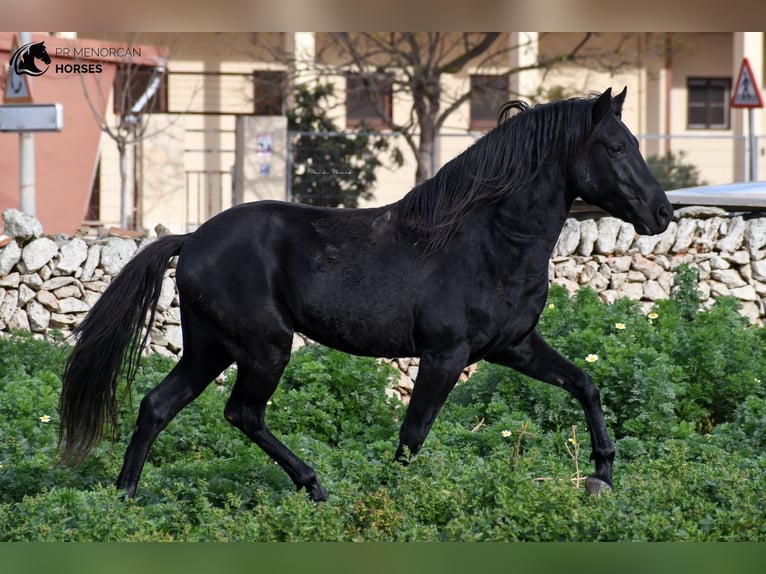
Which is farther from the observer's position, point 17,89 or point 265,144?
point 265,144

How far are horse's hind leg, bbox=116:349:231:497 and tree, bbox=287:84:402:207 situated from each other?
10.7 meters

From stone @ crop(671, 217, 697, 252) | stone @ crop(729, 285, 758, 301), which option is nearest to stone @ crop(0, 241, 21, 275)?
stone @ crop(671, 217, 697, 252)

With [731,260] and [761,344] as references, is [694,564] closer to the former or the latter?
[761,344]

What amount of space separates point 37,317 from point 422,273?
4.63 m

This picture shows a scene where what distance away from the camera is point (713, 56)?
81.4 ft

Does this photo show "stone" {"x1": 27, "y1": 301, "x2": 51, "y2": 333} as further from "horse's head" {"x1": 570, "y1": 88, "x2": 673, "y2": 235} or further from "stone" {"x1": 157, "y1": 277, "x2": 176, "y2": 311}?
"horse's head" {"x1": 570, "y1": 88, "x2": 673, "y2": 235}

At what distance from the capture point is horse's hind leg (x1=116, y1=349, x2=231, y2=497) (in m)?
4.68

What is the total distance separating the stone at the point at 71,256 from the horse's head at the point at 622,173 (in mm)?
4981

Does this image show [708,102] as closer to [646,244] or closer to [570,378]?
[646,244]

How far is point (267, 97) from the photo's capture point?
812 inches

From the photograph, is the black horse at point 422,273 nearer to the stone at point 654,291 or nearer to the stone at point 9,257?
the stone at point 9,257

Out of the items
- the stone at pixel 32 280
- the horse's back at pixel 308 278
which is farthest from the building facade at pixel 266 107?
the horse's back at pixel 308 278

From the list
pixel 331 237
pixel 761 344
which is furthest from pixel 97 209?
pixel 331 237

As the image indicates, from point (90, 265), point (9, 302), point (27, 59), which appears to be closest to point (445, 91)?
point (90, 265)
